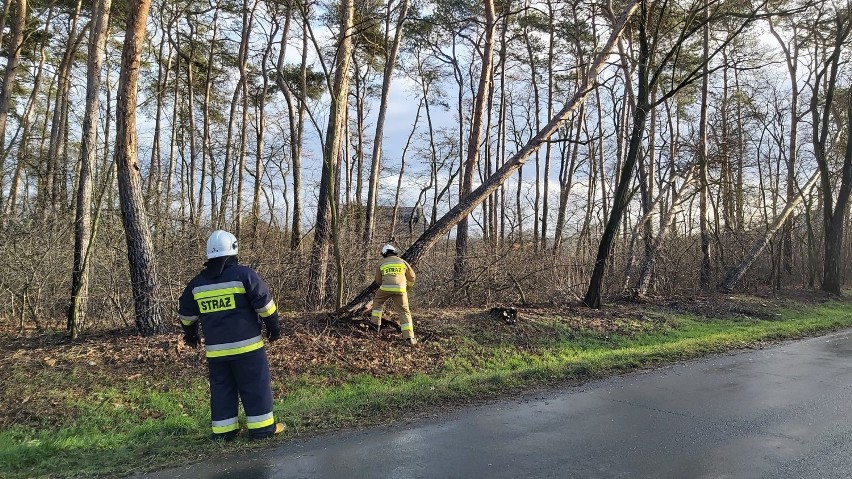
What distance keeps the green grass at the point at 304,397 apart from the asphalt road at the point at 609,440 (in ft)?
1.66

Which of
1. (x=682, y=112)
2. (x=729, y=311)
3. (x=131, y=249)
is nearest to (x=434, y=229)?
(x=131, y=249)

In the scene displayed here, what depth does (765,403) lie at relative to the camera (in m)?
6.23

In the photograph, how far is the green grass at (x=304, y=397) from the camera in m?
4.87

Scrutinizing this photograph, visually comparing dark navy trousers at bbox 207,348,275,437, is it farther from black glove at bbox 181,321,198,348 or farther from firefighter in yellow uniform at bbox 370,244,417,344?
firefighter in yellow uniform at bbox 370,244,417,344

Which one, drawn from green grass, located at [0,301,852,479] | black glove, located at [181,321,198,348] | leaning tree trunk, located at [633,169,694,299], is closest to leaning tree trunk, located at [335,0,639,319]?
green grass, located at [0,301,852,479]

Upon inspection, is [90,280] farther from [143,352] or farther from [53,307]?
[143,352]

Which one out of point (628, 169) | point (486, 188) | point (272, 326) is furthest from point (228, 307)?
point (628, 169)

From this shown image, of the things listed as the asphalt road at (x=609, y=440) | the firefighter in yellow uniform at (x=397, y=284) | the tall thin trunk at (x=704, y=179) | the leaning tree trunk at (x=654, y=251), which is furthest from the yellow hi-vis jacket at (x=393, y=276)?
the tall thin trunk at (x=704, y=179)

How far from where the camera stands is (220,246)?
16.8 feet

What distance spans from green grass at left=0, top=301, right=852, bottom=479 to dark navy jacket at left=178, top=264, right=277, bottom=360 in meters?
0.88

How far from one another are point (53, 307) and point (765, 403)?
1223 centimetres

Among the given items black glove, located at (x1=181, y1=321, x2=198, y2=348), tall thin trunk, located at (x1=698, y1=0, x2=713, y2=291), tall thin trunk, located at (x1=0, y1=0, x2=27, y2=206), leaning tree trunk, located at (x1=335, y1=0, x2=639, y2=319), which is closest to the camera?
black glove, located at (x1=181, y1=321, x2=198, y2=348)

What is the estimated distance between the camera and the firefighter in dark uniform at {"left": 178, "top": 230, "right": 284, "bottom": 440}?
5.08 metres

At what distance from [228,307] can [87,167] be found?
6.88m
